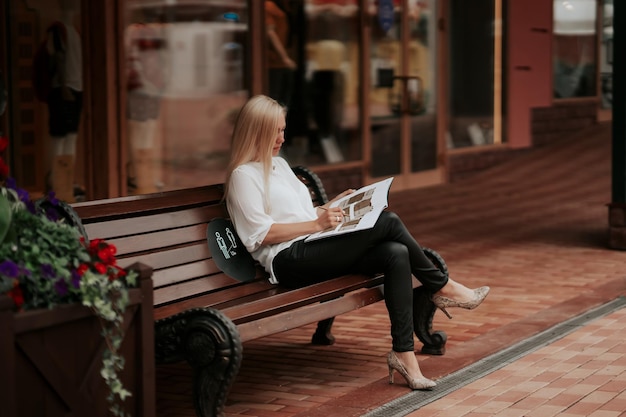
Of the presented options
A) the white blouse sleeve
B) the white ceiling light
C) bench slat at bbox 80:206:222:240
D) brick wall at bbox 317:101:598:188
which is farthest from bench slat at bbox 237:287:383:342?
the white ceiling light

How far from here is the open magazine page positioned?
5.36 m

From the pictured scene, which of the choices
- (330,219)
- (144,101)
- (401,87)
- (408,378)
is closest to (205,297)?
(330,219)

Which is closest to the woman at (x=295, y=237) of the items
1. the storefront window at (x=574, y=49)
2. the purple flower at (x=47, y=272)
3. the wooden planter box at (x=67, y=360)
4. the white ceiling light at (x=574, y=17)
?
the wooden planter box at (x=67, y=360)

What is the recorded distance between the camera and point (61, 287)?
12.9 feet

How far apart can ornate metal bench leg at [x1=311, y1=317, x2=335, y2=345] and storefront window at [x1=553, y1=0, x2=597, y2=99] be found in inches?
442

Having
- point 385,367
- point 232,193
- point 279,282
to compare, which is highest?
point 232,193

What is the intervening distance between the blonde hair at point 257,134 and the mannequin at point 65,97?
4303mm

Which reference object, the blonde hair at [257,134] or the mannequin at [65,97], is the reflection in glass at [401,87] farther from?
the blonde hair at [257,134]

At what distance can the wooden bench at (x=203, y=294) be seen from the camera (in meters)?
4.60

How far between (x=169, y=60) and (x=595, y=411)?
627 centimetres

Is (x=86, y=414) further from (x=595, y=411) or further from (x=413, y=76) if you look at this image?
(x=413, y=76)

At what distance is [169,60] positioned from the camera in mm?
10430

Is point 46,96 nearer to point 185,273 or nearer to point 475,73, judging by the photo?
point 185,273

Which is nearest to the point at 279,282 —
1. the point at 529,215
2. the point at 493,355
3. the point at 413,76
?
the point at 493,355
